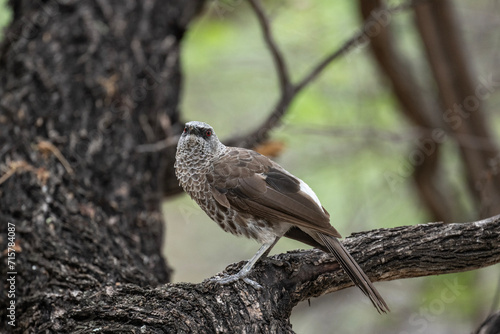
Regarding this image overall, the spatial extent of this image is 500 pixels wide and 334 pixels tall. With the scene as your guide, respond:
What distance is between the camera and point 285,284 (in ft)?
10.1

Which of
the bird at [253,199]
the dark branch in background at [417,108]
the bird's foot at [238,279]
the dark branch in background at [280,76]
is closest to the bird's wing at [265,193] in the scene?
the bird at [253,199]

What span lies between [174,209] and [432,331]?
438 cm

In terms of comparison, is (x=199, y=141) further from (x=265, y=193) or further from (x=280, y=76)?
(x=280, y=76)

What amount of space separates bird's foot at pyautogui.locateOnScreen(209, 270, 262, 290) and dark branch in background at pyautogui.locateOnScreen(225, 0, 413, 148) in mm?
1933

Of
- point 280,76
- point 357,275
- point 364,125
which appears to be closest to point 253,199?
point 357,275

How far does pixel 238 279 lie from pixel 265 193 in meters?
0.50

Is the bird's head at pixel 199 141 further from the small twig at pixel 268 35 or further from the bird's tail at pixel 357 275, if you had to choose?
the small twig at pixel 268 35

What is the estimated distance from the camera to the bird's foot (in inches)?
118

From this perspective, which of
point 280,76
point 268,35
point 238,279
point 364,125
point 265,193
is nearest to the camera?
point 238,279

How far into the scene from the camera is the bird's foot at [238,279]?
3004 millimetres

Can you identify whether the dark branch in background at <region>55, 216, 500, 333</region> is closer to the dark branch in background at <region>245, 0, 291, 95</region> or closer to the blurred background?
the dark branch in background at <region>245, 0, 291, 95</region>

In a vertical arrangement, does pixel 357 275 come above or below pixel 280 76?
below

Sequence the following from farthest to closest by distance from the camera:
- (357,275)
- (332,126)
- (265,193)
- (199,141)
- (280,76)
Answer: (332,126), (280,76), (199,141), (265,193), (357,275)

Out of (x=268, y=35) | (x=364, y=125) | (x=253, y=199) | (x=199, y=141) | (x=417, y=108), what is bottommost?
(x=253, y=199)
